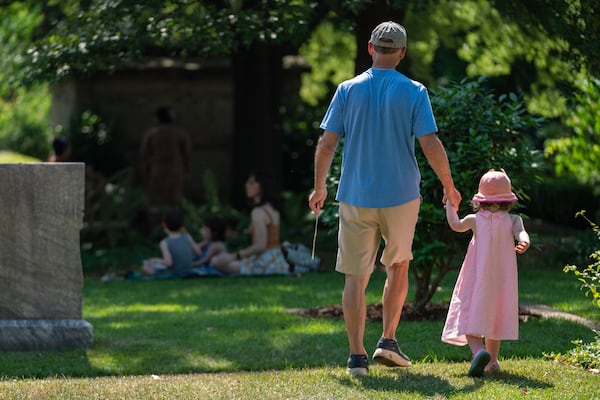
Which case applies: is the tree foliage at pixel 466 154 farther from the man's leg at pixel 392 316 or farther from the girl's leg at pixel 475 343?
the girl's leg at pixel 475 343

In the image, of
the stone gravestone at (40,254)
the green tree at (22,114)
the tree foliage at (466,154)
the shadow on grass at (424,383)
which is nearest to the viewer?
the shadow on grass at (424,383)

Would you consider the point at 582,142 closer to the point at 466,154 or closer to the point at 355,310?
the point at 466,154

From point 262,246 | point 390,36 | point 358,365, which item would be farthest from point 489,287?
point 262,246

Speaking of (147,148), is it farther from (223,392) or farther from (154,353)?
(223,392)

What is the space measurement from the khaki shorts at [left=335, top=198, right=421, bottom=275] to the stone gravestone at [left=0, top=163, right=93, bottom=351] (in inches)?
77.8

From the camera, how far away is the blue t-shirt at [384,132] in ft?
22.0

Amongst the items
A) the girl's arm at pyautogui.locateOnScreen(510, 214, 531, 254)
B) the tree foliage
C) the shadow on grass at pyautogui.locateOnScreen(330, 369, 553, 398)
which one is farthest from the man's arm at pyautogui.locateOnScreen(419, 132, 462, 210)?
the tree foliage

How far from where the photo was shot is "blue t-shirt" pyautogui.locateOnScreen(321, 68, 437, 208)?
6.71 meters

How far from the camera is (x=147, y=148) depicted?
53.9ft

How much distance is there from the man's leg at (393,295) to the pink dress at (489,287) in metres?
0.31

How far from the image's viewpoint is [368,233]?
22.5 ft

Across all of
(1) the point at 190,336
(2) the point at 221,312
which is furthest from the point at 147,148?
(1) the point at 190,336

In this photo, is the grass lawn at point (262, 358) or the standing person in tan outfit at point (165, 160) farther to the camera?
the standing person in tan outfit at point (165, 160)

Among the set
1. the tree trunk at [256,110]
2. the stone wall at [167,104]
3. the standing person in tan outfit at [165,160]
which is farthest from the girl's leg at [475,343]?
the stone wall at [167,104]
